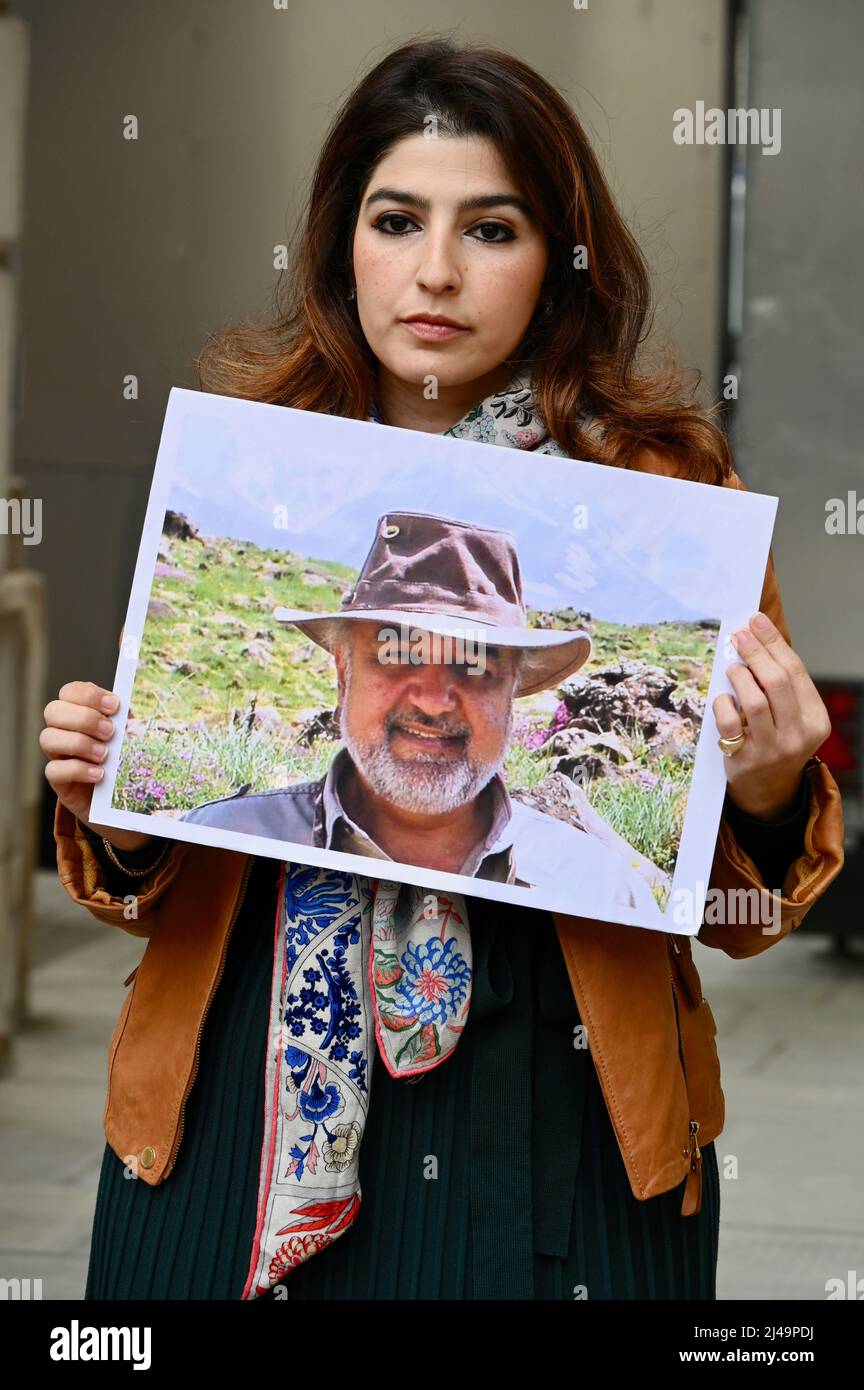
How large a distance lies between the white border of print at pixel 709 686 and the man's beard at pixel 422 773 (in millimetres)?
65

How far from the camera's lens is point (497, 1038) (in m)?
1.59

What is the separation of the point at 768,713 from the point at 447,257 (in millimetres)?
512

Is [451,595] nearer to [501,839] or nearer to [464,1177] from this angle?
[501,839]

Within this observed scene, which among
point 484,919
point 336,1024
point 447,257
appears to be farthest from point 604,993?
point 447,257

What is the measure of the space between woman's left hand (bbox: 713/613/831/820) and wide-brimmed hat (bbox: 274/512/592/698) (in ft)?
0.49

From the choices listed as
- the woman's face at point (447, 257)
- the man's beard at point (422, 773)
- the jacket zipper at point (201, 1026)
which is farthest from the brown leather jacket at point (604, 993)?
the woman's face at point (447, 257)

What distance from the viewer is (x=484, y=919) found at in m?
1.65

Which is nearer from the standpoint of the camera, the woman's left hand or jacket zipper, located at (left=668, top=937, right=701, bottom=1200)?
the woman's left hand

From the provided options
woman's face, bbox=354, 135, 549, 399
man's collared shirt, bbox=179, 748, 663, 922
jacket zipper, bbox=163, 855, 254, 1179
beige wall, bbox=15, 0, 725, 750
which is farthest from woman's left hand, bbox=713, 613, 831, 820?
beige wall, bbox=15, 0, 725, 750

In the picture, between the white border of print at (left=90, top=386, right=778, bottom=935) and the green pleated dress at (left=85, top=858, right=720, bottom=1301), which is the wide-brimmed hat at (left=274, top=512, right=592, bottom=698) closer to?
the white border of print at (left=90, top=386, right=778, bottom=935)

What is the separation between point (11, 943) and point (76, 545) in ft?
9.81

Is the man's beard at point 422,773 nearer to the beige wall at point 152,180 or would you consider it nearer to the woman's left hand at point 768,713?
the woman's left hand at point 768,713

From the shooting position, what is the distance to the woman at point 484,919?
1580 millimetres

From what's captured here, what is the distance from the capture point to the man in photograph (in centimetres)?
158
